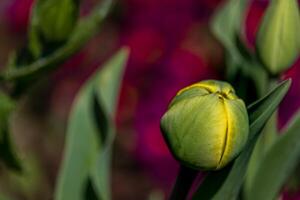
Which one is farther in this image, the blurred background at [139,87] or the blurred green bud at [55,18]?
the blurred background at [139,87]

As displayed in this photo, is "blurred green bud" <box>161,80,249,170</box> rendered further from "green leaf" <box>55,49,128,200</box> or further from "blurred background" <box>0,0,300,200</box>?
"blurred background" <box>0,0,300,200</box>

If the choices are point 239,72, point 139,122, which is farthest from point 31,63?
point 139,122

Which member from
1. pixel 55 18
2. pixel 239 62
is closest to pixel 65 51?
pixel 55 18

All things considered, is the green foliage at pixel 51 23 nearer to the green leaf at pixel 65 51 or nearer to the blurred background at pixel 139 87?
the green leaf at pixel 65 51

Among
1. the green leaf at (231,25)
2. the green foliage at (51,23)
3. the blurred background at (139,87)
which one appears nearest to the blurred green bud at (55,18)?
the green foliage at (51,23)

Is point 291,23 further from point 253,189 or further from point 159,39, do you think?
point 159,39
